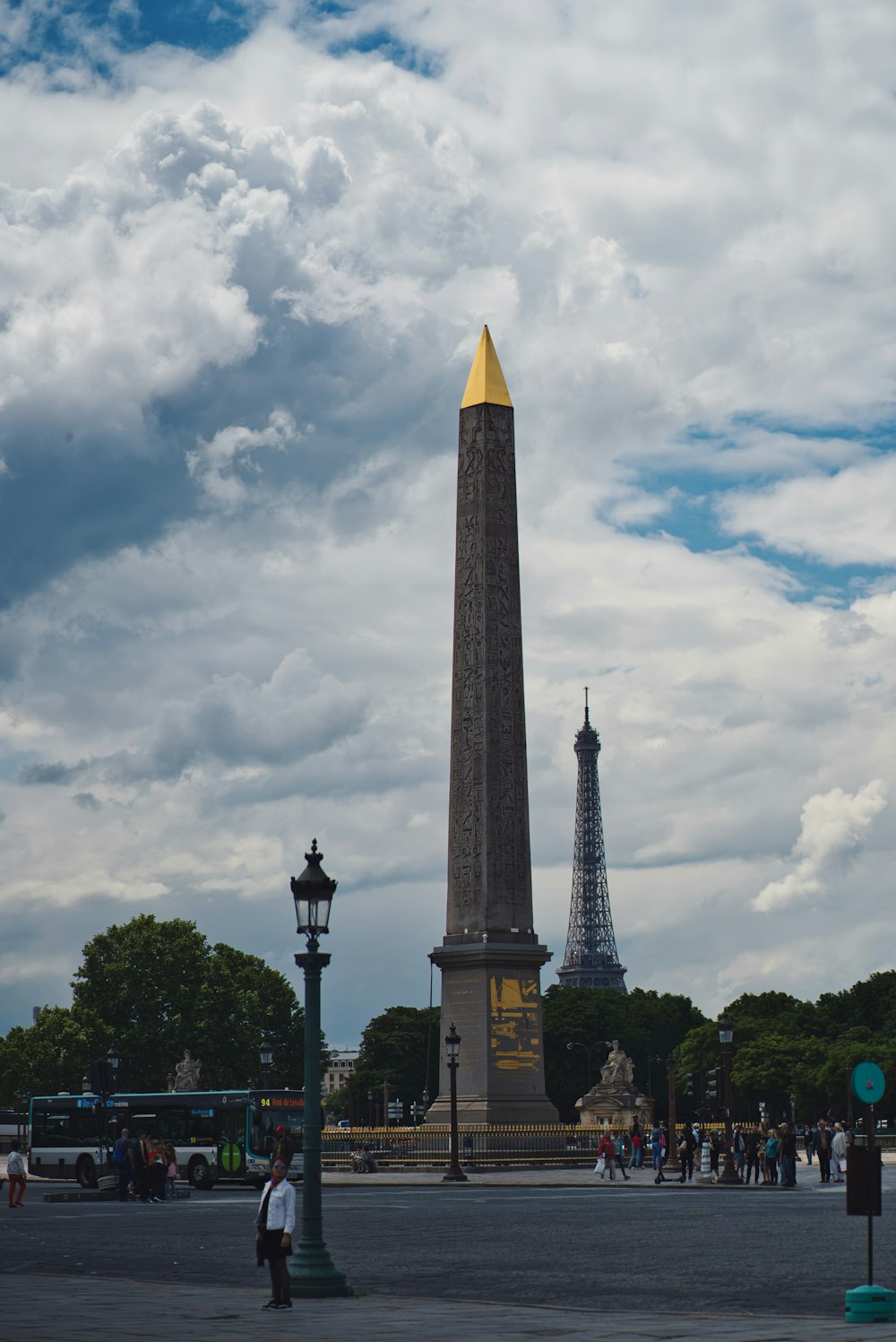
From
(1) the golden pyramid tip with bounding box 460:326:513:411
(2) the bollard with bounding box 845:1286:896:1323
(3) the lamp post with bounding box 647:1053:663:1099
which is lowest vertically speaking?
(3) the lamp post with bounding box 647:1053:663:1099

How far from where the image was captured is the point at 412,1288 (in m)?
18.1

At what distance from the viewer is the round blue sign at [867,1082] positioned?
15.4m

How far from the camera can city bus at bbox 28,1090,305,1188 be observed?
1911 inches

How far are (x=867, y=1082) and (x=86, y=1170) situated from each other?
41.6 metres

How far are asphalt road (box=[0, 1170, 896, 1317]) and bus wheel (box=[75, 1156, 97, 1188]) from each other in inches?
590

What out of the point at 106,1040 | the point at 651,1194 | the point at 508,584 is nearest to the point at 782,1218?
the point at 651,1194

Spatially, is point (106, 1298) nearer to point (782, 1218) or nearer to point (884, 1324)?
point (884, 1324)

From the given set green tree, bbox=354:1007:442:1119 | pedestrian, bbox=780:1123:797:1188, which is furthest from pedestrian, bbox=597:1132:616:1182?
green tree, bbox=354:1007:442:1119

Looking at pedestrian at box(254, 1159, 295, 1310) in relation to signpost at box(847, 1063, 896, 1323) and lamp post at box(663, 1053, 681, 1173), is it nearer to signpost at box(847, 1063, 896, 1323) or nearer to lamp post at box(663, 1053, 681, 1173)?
signpost at box(847, 1063, 896, 1323)

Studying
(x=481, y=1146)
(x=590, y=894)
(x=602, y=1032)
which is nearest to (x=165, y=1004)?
(x=602, y=1032)

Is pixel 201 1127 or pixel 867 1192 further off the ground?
pixel 867 1192

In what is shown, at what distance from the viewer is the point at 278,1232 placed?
1605 cm

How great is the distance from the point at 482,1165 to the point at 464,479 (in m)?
17.4

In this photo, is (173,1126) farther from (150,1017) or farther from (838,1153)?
(150,1017)
